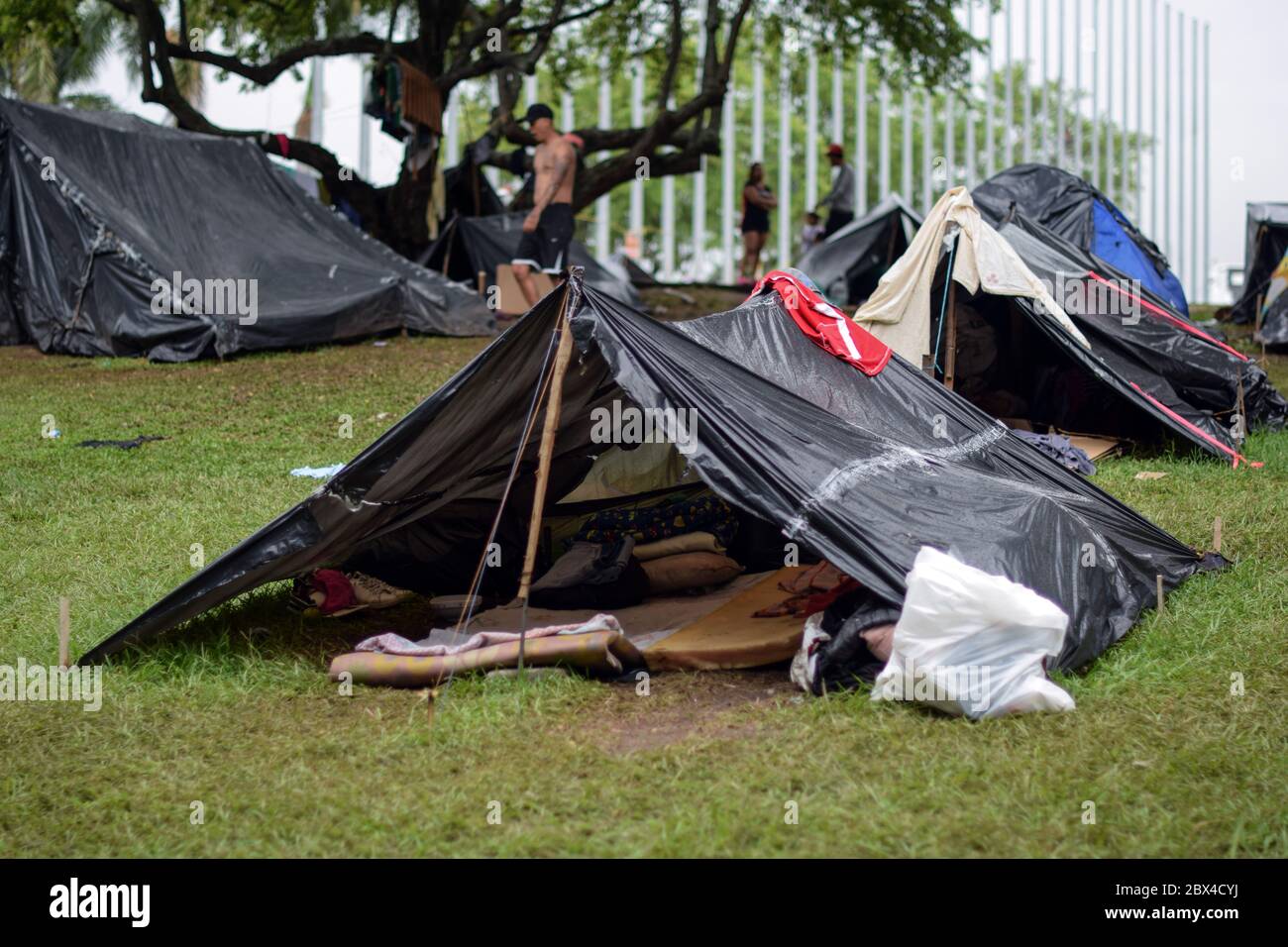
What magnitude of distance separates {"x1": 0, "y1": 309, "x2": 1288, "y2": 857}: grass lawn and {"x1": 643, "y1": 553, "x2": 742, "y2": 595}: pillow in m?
1.08

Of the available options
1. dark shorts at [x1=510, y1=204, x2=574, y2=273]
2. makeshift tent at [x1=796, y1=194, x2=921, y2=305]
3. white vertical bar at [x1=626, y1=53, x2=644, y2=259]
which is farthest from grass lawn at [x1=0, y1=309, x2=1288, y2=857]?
white vertical bar at [x1=626, y1=53, x2=644, y2=259]

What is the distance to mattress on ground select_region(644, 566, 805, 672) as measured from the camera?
15.4 feet

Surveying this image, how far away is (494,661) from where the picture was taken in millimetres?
4508

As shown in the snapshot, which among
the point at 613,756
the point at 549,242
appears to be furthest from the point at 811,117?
the point at 613,756

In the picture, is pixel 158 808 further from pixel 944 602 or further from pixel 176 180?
pixel 176 180

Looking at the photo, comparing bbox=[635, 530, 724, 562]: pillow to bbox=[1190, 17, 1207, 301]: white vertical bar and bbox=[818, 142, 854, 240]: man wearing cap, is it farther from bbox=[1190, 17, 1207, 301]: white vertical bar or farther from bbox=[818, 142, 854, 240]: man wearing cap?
bbox=[1190, 17, 1207, 301]: white vertical bar

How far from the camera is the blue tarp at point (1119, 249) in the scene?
1198 centimetres

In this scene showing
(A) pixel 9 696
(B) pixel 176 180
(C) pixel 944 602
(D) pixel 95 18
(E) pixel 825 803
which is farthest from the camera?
(D) pixel 95 18

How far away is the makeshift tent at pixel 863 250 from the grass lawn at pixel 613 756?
31.6 ft

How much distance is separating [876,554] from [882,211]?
1179 centimetres

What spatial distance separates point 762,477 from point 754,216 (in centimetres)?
1298

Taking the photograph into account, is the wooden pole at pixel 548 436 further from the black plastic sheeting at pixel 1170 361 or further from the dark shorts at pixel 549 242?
the dark shorts at pixel 549 242
